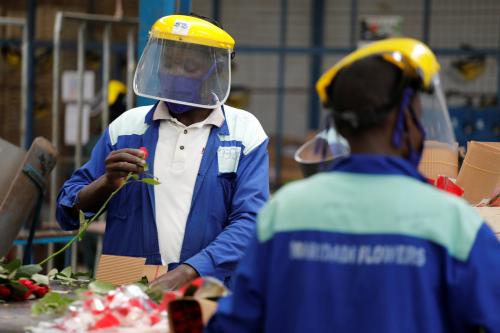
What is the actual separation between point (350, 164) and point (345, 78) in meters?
0.21

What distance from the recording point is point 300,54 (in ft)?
39.3

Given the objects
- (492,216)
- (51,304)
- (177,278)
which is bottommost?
(177,278)

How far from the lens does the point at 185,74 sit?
4523 millimetres

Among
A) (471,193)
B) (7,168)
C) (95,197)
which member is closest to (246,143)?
(95,197)

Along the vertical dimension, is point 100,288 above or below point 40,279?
above

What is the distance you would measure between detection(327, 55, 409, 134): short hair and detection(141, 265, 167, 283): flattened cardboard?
65.3 inches

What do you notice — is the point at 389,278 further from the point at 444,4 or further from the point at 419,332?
the point at 444,4

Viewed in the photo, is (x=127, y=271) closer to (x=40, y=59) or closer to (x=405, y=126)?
(x=405, y=126)

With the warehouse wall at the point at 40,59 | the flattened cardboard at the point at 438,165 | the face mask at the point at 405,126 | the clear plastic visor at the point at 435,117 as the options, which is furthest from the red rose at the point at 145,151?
the warehouse wall at the point at 40,59

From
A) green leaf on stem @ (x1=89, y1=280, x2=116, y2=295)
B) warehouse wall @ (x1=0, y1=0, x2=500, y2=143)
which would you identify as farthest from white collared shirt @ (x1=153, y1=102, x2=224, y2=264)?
warehouse wall @ (x1=0, y1=0, x2=500, y2=143)

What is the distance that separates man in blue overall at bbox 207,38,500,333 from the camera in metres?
2.54

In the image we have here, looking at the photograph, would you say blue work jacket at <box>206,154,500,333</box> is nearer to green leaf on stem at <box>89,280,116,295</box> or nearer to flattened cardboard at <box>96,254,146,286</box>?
green leaf on stem at <box>89,280,116,295</box>

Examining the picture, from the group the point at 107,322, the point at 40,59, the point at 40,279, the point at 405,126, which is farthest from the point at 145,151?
the point at 40,59

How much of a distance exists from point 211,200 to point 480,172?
40.9 inches
